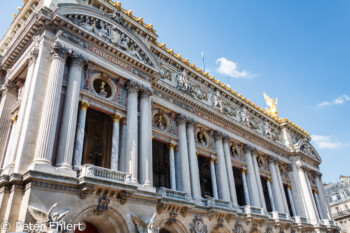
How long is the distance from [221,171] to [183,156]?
5.03 meters

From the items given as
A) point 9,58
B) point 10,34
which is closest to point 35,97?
point 9,58

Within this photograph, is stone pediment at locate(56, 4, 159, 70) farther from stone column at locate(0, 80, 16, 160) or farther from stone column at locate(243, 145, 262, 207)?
stone column at locate(243, 145, 262, 207)

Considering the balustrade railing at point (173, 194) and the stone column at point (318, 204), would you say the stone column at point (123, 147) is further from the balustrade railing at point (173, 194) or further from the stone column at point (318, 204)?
the stone column at point (318, 204)

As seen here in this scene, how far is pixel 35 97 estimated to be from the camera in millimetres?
16781

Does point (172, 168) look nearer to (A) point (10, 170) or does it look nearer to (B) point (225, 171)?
(B) point (225, 171)

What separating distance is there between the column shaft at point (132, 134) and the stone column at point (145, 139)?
2.33ft

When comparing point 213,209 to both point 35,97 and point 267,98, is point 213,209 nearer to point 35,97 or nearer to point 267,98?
point 35,97

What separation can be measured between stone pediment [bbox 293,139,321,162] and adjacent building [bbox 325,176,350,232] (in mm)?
24825

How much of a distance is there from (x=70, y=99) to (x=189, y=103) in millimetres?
12674

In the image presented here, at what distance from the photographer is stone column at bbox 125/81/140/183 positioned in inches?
754

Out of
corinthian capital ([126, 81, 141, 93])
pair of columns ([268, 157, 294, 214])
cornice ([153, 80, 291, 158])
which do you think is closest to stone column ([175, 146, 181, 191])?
cornice ([153, 80, 291, 158])

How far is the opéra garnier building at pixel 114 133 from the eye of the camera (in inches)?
613

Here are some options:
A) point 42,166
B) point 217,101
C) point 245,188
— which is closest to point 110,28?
point 42,166

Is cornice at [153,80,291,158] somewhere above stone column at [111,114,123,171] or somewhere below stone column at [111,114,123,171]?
above
